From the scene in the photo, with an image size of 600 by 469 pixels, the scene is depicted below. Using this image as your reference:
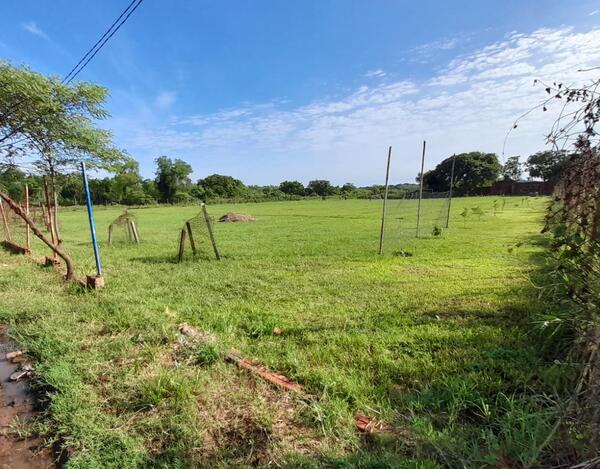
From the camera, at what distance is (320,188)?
8406 centimetres

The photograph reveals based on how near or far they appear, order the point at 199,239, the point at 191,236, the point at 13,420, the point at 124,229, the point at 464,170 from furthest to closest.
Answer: the point at 464,170
the point at 124,229
the point at 199,239
the point at 191,236
the point at 13,420

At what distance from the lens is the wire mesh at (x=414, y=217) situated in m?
11.7

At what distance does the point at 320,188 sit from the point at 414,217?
230 ft

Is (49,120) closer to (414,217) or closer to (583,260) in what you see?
(583,260)

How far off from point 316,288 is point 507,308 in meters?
2.74

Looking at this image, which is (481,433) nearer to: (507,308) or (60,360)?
(507,308)

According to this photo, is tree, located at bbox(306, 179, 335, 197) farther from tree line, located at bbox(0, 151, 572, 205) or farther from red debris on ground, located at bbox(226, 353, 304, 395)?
red debris on ground, located at bbox(226, 353, 304, 395)

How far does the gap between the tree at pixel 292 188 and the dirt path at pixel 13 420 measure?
269 ft

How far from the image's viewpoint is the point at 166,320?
14.4 ft

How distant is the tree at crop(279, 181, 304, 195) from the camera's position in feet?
281

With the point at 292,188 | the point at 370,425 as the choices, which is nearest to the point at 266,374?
the point at 370,425

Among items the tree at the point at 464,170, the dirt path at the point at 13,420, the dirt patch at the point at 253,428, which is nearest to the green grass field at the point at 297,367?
the dirt patch at the point at 253,428

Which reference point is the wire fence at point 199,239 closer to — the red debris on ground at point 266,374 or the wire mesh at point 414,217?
the wire mesh at point 414,217

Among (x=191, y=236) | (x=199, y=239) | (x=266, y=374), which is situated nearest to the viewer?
(x=266, y=374)
